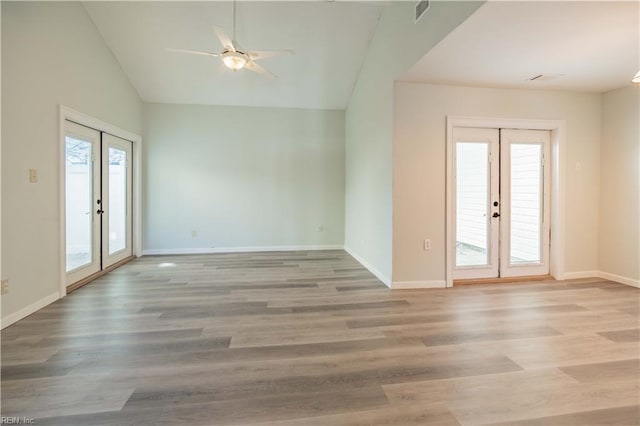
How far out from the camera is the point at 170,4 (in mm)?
3887

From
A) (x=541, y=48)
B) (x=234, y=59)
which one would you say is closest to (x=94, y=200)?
(x=234, y=59)

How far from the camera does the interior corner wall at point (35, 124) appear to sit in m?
2.69

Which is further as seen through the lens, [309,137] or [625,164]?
[309,137]

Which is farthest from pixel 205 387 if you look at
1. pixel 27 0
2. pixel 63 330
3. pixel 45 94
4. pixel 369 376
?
pixel 27 0

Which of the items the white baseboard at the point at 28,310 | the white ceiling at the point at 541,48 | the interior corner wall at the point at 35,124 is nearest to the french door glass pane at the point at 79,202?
the interior corner wall at the point at 35,124

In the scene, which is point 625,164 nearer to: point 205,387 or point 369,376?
point 369,376

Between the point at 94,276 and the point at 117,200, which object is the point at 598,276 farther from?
the point at 117,200

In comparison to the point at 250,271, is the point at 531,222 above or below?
above

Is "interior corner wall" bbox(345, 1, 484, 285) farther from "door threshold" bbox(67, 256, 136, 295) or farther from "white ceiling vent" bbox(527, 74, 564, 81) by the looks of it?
"door threshold" bbox(67, 256, 136, 295)

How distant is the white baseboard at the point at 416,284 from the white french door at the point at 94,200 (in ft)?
13.5

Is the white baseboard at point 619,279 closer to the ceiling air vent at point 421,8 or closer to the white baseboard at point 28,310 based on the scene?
the ceiling air vent at point 421,8

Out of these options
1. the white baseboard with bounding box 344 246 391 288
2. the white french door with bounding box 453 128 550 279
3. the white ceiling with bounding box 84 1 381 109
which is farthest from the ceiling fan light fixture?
the white baseboard with bounding box 344 246 391 288

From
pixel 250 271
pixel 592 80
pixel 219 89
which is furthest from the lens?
pixel 219 89

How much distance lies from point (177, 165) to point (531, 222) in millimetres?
6162
